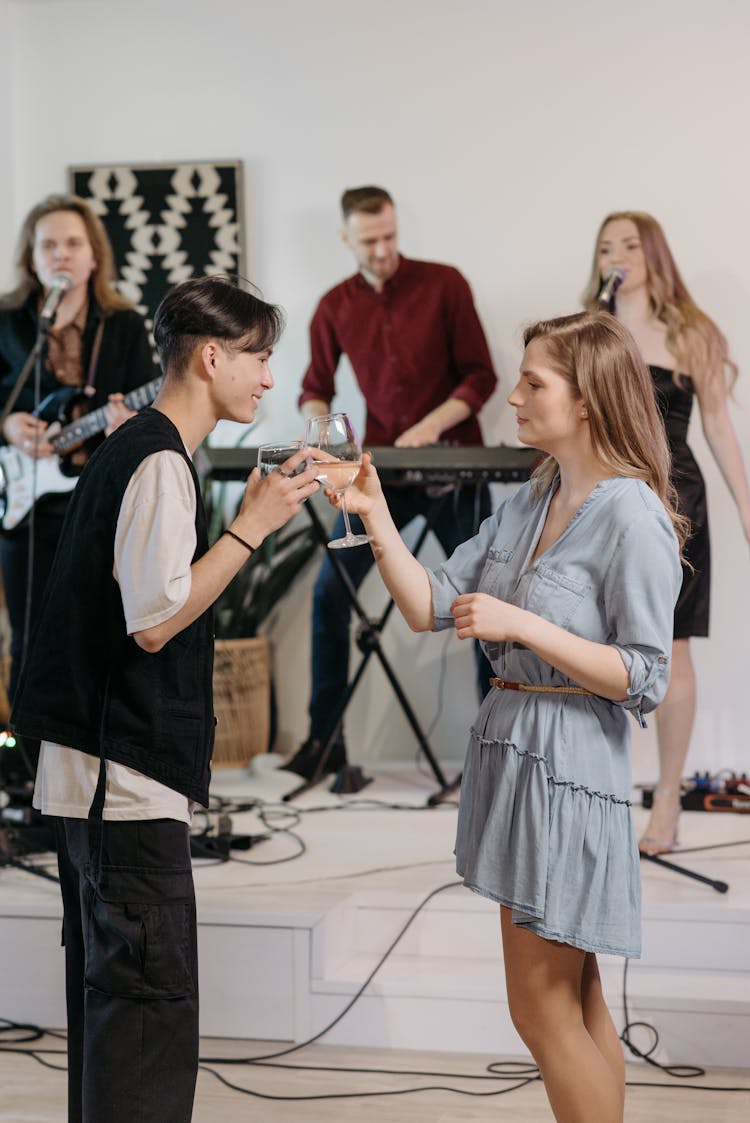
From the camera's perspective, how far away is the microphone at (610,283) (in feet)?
10.6

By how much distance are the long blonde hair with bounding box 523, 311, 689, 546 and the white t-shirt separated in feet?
1.89

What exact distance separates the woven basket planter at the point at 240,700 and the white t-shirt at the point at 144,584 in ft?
9.01

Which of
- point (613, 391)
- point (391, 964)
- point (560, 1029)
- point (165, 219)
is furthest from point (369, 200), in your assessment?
point (560, 1029)

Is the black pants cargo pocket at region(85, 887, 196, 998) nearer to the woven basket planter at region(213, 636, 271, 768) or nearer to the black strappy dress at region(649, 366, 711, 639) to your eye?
the black strappy dress at region(649, 366, 711, 639)

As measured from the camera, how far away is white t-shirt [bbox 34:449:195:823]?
5.74ft

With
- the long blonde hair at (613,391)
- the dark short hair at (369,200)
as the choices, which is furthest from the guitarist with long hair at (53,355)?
the long blonde hair at (613,391)

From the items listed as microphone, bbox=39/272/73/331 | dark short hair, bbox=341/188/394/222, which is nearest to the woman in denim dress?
microphone, bbox=39/272/73/331

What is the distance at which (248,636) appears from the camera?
488 cm

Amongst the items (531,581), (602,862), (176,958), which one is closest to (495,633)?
(531,581)

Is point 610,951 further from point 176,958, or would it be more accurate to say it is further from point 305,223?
point 305,223

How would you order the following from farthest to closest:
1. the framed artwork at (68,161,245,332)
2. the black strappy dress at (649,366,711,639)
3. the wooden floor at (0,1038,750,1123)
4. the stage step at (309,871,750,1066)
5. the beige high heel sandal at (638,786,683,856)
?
the framed artwork at (68,161,245,332), the black strappy dress at (649,366,711,639), the beige high heel sandal at (638,786,683,856), the stage step at (309,871,750,1066), the wooden floor at (0,1038,750,1123)

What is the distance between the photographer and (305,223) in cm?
495

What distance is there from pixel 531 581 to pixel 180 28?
3.85 metres

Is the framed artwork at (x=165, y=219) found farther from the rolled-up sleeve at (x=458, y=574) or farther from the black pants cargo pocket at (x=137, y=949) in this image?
the black pants cargo pocket at (x=137, y=949)
